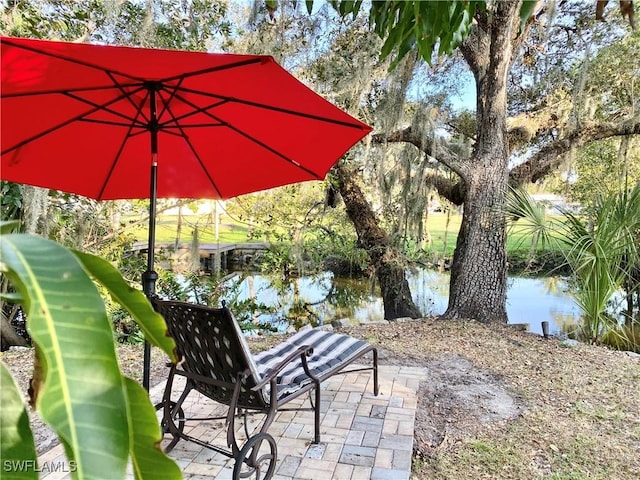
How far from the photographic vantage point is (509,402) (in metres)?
2.92

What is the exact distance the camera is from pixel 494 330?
4555 mm

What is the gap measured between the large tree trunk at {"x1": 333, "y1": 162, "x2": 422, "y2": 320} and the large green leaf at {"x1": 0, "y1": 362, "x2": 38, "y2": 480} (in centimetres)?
608

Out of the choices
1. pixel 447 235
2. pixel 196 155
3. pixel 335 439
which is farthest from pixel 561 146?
pixel 335 439

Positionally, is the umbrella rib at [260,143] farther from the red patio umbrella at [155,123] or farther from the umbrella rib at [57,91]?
the umbrella rib at [57,91]

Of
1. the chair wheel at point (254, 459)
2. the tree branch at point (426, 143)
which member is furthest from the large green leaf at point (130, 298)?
the tree branch at point (426, 143)

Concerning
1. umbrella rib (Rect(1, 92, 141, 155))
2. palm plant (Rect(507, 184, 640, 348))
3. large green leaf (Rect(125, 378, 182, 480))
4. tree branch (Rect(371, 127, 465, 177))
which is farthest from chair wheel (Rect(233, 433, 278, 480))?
tree branch (Rect(371, 127, 465, 177))

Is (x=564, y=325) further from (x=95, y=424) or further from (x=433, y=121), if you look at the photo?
(x=95, y=424)

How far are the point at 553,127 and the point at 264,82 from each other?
5.59m

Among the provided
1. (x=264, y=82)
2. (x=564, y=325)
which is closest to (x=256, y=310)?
(x=564, y=325)

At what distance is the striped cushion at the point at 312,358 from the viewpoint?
216 centimetres

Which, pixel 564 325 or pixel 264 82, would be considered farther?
pixel 564 325

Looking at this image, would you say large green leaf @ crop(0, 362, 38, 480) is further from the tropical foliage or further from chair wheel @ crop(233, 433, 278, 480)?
chair wheel @ crop(233, 433, 278, 480)

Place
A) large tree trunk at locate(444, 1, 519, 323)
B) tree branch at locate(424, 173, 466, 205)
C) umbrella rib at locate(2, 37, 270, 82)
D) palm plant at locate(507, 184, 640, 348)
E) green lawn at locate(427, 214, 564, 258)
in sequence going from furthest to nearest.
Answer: tree branch at locate(424, 173, 466, 205)
large tree trunk at locate(444, 1, 519, 323)
green lawn at locate(427, 214, 564, 258)
palm plant at locate(507, 184, 640, 348)
umbrella rib at locate(2, 37, 270, 82)

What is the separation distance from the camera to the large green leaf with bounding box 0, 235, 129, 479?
14.4 inches
